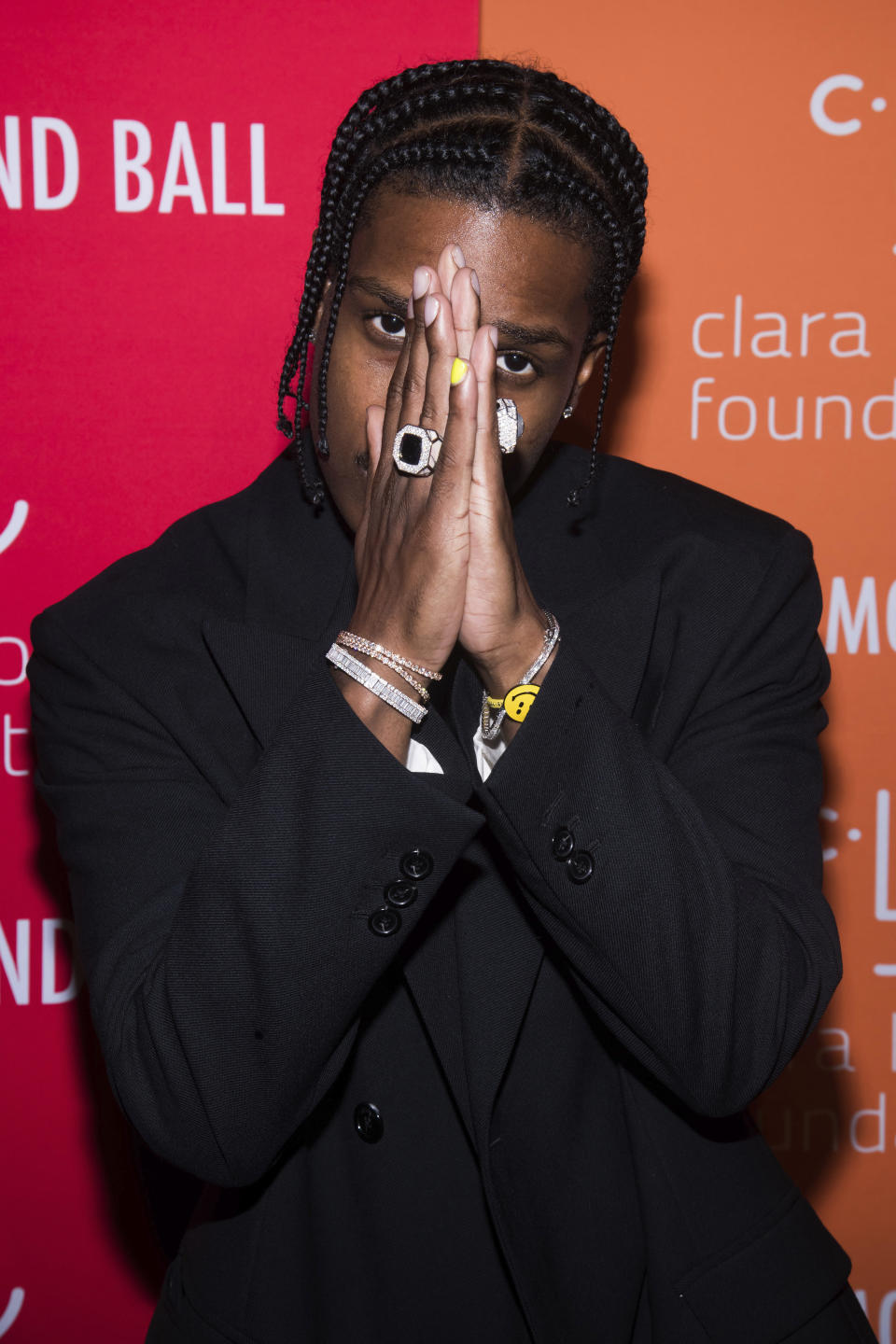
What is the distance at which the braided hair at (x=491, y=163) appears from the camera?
110cm

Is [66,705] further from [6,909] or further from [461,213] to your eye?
[6,909]

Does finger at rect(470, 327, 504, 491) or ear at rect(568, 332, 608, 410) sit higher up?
ear at rect(568, 332, 608, 410)

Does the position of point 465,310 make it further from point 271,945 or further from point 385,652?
point 271,945

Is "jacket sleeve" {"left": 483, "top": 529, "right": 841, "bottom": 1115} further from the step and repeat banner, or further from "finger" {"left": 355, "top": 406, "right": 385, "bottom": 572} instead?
the step and repeat banner

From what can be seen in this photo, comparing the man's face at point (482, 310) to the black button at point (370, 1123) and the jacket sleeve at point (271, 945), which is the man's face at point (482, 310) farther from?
the black button at point (370, 1123)

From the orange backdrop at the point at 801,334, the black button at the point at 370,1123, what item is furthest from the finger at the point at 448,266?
the orange backdrop at the point at 801,334

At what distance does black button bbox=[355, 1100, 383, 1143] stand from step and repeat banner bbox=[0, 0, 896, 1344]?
0.78m

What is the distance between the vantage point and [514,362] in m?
1.16

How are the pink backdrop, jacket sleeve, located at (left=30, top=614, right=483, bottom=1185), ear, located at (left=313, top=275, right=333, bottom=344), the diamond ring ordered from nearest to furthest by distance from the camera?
jacket sleeve, located at (left=30, top=614, right=483, bottom=1185) < the diamond ring < ear, located at (left=313, top=275, right=333, bottom=344) < the pink backdrop

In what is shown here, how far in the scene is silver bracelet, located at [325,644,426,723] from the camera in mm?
955

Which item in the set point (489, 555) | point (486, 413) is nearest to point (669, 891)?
point (489, 555)

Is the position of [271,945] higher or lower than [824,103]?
lower

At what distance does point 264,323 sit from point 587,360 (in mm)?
631

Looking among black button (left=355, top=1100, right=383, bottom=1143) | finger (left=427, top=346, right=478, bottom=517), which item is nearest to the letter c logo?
finger (left=427, top=346, right=478, bottom=517)
